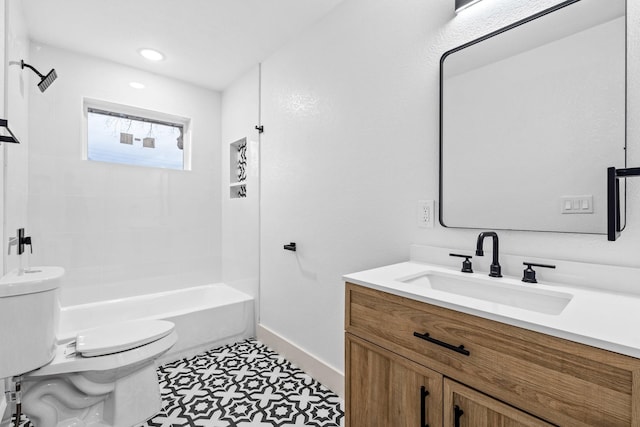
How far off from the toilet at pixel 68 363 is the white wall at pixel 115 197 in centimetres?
129

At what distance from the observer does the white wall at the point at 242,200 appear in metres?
2.88

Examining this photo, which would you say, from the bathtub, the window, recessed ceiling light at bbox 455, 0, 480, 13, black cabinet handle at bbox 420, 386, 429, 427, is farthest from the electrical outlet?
the window

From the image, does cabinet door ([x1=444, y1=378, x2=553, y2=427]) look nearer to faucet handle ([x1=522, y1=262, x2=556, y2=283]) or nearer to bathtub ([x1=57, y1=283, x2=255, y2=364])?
faucet handle ([x1=522, y1=262, x2=556, y2=283])

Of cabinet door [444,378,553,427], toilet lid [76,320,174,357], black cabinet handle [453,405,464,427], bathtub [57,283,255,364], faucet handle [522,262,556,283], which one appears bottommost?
bathtub [57,283,255,364]

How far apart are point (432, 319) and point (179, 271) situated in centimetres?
286

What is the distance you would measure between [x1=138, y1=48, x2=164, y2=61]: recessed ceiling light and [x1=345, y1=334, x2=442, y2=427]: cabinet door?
8.96 feet

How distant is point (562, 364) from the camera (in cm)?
74

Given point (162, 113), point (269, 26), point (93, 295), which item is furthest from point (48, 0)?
point (93, 295)

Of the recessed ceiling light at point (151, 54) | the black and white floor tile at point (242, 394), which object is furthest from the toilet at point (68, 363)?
the recessed ceiling light at point (151, 54)

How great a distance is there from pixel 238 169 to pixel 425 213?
7.52 feet

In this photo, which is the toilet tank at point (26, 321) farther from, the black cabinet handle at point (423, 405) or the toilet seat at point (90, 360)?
the black cabinet handle at point (423, 405)

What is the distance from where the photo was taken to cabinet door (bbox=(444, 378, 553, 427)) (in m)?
0.81

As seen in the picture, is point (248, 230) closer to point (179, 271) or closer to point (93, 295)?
point (179, 271)

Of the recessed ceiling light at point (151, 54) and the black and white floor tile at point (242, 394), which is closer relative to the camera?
the black and white floor tile at point (242, 394)
